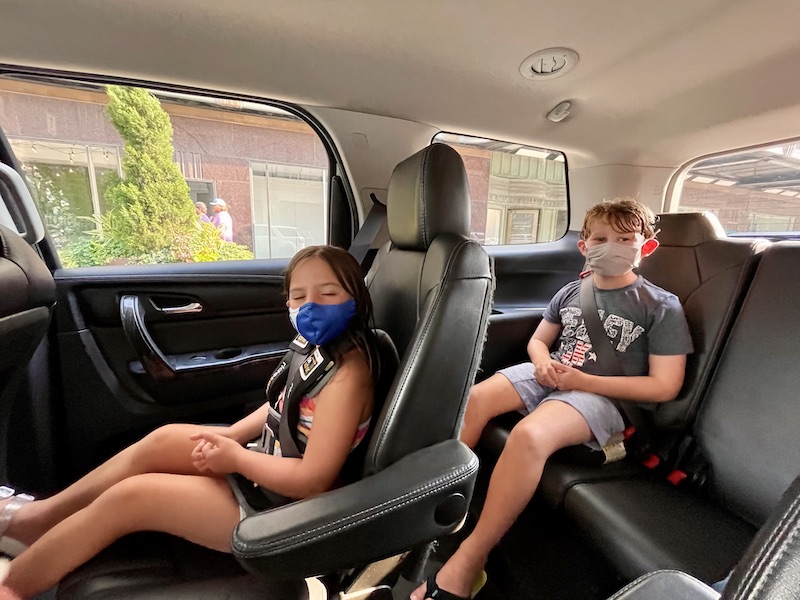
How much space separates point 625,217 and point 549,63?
64 centimetres

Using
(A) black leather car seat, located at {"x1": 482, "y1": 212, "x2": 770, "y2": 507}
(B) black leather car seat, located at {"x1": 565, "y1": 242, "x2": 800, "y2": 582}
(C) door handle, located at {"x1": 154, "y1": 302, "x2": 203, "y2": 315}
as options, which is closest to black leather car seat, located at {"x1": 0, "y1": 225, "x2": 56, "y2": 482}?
(C) door handle, located at {"x1": 154, "y1": 302, "x2": 203, "y2": 315}

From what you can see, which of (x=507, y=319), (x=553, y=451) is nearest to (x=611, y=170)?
(x=507, y=319)

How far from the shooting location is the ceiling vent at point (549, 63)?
159 centimetres

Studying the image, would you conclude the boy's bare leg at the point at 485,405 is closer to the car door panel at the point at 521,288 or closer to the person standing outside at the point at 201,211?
the car door panel at the point at 521,288

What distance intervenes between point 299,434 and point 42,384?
1.13 m

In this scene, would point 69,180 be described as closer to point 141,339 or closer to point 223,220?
point 223,220

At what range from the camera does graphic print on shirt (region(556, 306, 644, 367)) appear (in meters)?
1.56

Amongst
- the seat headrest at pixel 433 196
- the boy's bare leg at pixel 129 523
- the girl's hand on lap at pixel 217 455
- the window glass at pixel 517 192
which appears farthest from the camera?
the window glass at pixel 517 192

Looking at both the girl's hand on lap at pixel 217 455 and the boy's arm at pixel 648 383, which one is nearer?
the girl's hand on lap at pixel 217 455

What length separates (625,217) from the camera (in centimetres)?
158

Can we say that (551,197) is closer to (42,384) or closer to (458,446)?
(458,446)

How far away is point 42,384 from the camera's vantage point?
1.55 m

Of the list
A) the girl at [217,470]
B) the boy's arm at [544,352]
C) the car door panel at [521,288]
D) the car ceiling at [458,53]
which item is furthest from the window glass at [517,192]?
the girl at [217,470]

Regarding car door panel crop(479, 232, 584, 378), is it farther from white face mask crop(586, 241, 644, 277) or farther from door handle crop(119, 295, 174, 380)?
door handle crop(119, 295, 174, 380)
